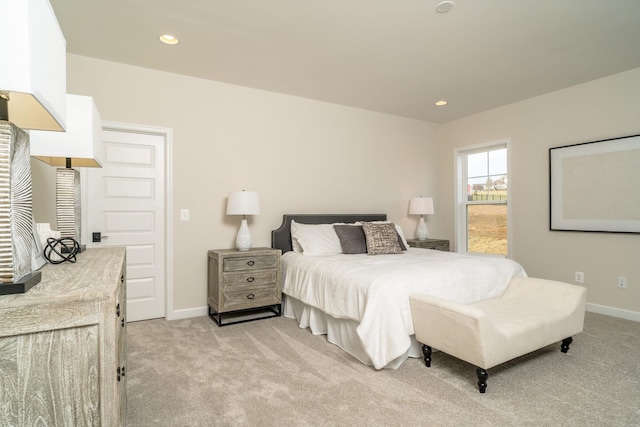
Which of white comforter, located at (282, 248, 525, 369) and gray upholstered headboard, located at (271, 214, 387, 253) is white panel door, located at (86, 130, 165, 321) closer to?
gray upholstered headboard, located at (271, 214, 387, 253)

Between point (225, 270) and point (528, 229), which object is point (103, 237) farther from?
point (528, 229)

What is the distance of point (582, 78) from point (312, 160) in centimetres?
324

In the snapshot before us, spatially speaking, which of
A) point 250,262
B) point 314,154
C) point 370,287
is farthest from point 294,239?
point 370,287

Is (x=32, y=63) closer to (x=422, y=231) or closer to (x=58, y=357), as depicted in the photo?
(x=58, y=357)

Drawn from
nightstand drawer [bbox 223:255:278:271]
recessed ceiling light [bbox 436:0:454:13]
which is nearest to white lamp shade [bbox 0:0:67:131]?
recessed ceiling light [bbox 436:0:454:13]

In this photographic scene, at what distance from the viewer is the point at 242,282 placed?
134 inches

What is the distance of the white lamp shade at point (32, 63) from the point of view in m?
0.66

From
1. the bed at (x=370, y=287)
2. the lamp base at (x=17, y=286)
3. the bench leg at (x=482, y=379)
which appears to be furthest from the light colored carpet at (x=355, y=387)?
the lamp base at (x=17, y=286)

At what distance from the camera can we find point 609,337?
9.76ft

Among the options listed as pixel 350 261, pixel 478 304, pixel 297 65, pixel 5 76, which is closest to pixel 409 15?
pixel 297 65

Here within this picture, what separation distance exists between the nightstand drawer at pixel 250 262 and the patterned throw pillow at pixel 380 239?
1.07 m

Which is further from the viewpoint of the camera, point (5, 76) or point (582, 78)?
point (582, 78)

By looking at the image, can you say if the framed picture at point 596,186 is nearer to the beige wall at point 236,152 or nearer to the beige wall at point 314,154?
the beige wall at point 314,154

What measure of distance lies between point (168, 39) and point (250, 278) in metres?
2.34
